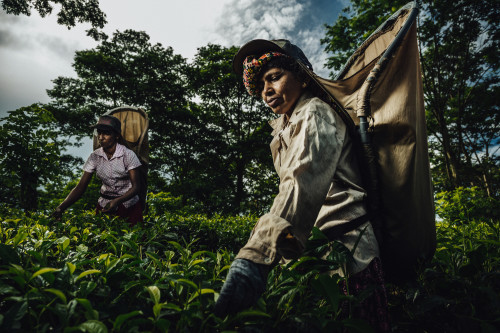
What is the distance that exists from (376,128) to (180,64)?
73.9 feet

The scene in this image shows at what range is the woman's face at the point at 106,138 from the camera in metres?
3.74

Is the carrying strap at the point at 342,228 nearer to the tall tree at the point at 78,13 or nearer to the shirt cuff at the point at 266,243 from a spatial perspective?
the shirt cuff at the point at 266,243

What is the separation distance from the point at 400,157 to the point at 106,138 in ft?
12.5

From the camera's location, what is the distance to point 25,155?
5070mm

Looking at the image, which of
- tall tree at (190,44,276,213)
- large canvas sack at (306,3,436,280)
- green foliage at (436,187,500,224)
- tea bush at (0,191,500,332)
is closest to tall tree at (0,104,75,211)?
tea bush at (0,191,500,332)

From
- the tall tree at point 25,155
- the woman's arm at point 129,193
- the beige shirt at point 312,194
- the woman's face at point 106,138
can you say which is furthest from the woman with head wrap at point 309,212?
the tall tree at point 25,155

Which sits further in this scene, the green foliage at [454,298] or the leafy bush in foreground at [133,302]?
the green foliage at [454,298]

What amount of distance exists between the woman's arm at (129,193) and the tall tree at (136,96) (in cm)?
1682

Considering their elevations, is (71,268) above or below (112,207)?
below

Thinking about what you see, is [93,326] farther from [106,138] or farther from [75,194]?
[106,138]

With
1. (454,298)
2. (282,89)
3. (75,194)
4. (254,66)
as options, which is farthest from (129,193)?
(454,298)

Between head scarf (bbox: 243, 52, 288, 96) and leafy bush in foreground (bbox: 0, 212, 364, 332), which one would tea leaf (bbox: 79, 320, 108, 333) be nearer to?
leafy bush in foreground (bbox: 0, 212, 364, 332)

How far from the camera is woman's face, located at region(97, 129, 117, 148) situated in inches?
147

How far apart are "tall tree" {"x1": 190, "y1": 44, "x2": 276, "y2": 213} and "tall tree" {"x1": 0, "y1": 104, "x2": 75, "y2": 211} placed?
12681 mm
